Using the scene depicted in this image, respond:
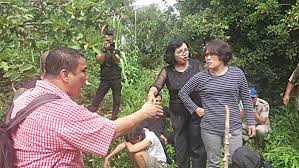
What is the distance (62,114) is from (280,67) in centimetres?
563

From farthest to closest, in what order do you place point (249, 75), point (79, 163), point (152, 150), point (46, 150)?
point (249, 75) → point (152, 150) → point (79, 163) → point (46, 150)

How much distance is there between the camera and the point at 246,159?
3463mm

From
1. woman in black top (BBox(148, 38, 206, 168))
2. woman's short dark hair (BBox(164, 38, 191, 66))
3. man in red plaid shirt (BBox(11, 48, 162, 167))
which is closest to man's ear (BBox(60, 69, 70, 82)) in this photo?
man in red plaid shirt (BBox(11, 48, 162, 167))

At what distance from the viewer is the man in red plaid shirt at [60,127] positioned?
234 centimetres

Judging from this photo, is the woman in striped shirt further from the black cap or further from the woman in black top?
the black cap

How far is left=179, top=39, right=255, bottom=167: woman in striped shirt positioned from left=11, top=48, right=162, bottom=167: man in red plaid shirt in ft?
6.37

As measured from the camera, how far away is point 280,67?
7445mm

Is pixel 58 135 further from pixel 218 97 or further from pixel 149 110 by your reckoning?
pixel 218 97

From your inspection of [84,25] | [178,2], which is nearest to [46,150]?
[84,25]

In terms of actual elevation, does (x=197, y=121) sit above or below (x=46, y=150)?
below

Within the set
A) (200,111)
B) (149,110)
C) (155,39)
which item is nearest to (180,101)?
(200,111)

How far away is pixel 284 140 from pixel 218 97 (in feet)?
8.12

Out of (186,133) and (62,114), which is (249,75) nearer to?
(186,133)

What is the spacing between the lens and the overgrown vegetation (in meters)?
3.71
